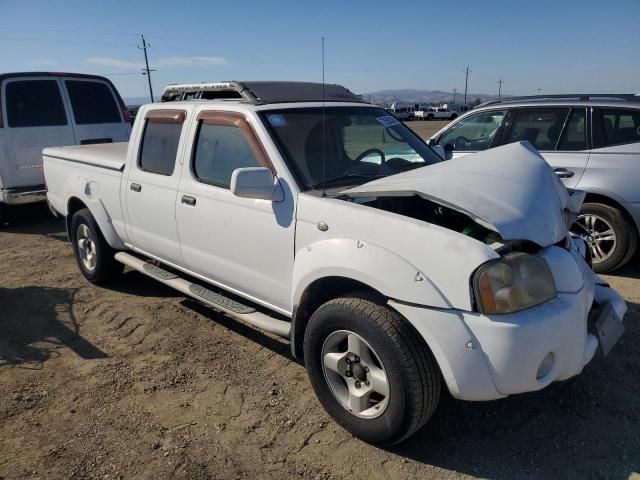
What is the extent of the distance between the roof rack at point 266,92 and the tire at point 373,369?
1.78 meters

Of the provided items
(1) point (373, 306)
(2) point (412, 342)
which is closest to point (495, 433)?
(2) point (412, 342)

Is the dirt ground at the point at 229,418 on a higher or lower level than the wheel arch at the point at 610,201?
lower

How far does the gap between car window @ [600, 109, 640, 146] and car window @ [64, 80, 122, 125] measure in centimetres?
752

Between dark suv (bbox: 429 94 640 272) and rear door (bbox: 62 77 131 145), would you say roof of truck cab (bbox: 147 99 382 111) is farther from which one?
rear door (bbox: 62 77 131 145)

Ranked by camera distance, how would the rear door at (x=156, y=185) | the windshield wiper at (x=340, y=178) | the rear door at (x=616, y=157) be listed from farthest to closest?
the rear door at (x=616, y=157)
the rear door at (x=156, y=185)
the windshield wiper at (x=340, y=178)

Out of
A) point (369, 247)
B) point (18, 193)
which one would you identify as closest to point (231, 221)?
point (369, 247)

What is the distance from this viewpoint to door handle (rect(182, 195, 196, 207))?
387cm

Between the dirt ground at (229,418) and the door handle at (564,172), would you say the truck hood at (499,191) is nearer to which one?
the dirt ground at (229,418)

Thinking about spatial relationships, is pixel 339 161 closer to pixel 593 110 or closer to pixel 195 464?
pixel 195 464

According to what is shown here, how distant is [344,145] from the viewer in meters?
3.92

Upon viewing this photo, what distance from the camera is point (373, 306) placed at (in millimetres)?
2666

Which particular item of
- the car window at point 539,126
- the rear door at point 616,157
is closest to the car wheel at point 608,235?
the rear door at point 616,157

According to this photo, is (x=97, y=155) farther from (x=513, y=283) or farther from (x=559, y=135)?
(x=559, y=135)

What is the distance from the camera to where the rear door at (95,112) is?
846 centimetres
